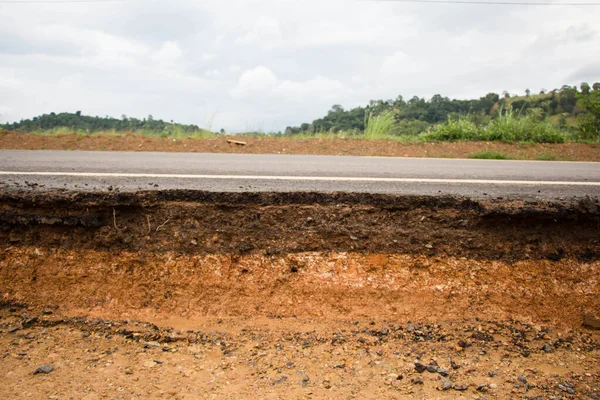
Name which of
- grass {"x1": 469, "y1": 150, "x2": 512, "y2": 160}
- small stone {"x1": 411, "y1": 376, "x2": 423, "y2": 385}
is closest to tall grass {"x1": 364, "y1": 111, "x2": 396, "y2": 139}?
grass {"x1": 469, "y1": 150, "x2": 512, "y2": 160}

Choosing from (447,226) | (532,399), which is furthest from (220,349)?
(447,226)

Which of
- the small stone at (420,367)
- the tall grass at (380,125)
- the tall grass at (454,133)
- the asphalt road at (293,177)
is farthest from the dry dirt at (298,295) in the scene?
the tall grass at (380,125)

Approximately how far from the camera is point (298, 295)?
3.20m

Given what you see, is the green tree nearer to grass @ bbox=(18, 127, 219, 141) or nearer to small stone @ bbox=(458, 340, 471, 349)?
grass @ bbox=(18, 127, 219, 141)

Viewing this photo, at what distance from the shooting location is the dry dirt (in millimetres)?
2395

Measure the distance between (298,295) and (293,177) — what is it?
2004 millimetres

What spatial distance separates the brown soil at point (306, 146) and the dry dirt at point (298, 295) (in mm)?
5960

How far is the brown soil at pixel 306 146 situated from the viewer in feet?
30.9

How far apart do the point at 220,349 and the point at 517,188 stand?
3.72 meters

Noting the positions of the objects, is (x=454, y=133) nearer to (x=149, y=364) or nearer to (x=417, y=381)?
(x=417, y=381)

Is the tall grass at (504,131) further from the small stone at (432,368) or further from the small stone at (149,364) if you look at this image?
the small stone at (149,364)

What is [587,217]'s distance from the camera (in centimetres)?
356

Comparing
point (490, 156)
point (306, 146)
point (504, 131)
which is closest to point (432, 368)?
point (490, 156)

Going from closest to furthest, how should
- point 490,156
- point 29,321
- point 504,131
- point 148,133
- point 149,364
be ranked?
point 149,364 → point 29,321 → point 490,156 → point 504,131 → point 148,133
